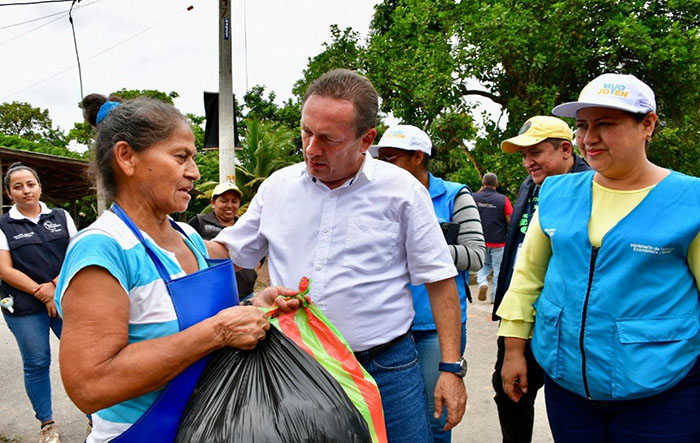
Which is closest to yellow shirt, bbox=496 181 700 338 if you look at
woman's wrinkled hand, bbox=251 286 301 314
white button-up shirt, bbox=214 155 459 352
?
white button-up shirt, bbox=214 155 459 352

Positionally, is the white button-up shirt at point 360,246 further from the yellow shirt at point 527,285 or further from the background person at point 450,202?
the background person at point 450,202

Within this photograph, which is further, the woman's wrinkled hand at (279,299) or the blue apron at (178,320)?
the woman's wrinkled hand at (279,299)

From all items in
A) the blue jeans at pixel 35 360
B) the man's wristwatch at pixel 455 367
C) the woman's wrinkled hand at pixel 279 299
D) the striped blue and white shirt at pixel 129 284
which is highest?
the striped blue and white shirt at pixel 129 284

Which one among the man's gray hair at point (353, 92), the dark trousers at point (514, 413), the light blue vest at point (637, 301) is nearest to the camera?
the light blue vest at point (637, 301)

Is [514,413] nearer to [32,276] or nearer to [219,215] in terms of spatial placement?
[219,215]

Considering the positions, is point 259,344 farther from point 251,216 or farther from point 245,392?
point 251,216

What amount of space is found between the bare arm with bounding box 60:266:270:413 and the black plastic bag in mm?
112

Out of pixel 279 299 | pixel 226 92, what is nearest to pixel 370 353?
pixel 279 299

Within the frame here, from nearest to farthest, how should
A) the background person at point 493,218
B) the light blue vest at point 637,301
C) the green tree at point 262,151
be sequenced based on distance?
the light blue vest at point 637,301
the background person at point 493,218
the green tree at point 262,151

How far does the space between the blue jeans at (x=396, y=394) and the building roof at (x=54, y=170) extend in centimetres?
873

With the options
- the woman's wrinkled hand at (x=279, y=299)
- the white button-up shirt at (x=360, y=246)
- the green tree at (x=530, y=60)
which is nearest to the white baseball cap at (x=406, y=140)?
the white button-up shirt at (x=360, y=246)

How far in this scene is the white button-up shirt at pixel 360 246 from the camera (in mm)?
1794

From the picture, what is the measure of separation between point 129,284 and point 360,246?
813 mm

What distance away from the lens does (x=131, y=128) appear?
54.6 inches
